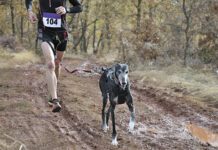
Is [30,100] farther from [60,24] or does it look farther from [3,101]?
[60,24]

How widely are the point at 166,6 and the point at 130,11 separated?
33.4ft

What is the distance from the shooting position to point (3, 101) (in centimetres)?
976

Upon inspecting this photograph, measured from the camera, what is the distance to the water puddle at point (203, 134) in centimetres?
751

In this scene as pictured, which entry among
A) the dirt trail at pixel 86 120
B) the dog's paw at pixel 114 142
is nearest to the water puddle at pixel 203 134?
the dirt trail at pixel 86 120

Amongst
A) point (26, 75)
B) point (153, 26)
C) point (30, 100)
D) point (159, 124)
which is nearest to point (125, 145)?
point (159, 124)

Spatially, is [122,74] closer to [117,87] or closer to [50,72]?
[117,87]

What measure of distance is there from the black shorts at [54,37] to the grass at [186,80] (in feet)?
16.5

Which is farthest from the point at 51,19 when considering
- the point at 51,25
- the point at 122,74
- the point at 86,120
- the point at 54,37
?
the point at 86,120

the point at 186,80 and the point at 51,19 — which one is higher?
the point at 51,19

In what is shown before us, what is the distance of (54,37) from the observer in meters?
6.97

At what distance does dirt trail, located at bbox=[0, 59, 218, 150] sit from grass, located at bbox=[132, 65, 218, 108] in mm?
672

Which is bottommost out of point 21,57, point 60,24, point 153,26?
point 21,57

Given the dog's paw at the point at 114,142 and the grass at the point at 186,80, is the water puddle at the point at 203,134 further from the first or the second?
the grass at the point at 186,80

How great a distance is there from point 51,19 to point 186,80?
835cm
